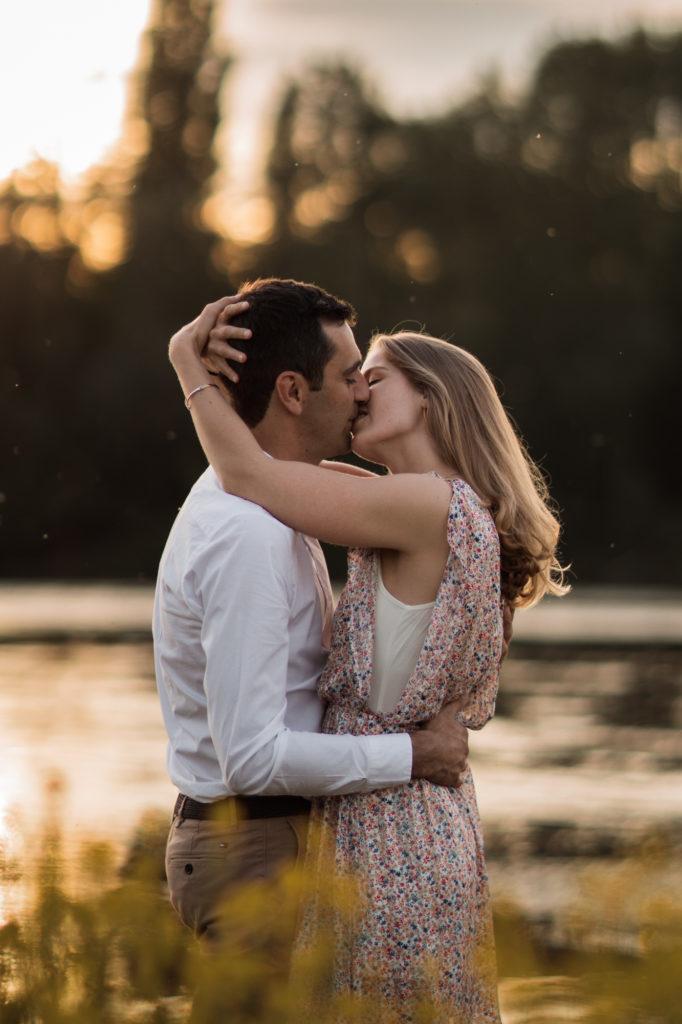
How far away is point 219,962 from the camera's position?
2.12 metres

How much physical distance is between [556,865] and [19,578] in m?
27.4

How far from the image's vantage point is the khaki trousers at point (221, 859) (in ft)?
10.5

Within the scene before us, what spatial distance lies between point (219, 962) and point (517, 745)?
10.7 metres

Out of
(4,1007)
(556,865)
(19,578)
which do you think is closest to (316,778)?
(4,1007)

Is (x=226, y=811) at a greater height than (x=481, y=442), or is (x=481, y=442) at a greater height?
(x=481, y=442)

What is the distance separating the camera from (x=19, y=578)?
35.1 meters

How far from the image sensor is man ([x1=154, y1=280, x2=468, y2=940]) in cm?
308

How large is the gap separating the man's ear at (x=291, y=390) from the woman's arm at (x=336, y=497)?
0.11 metres

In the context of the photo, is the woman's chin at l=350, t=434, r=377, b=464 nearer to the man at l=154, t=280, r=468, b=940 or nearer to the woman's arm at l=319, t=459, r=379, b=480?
the man at l=154, t=280, r=468, b=940

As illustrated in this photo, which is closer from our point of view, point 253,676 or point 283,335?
point 253,676

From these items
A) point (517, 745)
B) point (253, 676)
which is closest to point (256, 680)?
point (253, 676)

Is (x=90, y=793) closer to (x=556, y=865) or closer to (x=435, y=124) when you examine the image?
(x=556, y=865)

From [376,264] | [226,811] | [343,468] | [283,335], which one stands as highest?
[283,335]

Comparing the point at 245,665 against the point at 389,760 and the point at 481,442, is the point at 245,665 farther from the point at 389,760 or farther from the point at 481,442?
the point at 481,442
